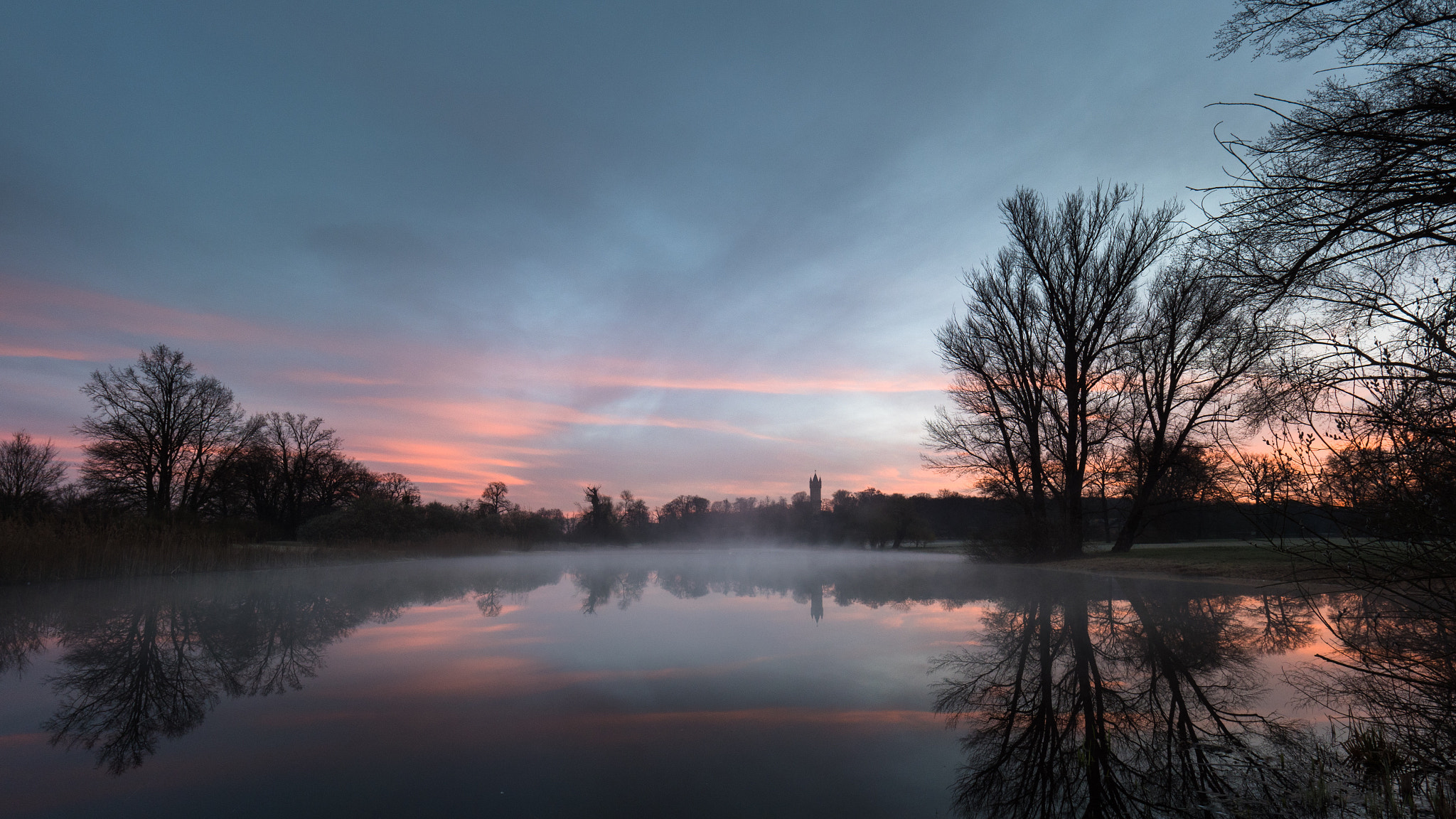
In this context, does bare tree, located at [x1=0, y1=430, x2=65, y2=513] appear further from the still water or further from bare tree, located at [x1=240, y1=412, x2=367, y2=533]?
the still water

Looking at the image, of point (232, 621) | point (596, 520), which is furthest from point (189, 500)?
point (232, 621)

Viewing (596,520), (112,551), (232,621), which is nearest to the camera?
(232,621)

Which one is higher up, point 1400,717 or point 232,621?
point 1400,717

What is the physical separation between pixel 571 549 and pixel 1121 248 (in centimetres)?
3137

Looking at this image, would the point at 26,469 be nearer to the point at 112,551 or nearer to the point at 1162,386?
the point at 112,551

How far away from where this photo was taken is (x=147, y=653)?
536 cm

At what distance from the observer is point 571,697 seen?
398cm

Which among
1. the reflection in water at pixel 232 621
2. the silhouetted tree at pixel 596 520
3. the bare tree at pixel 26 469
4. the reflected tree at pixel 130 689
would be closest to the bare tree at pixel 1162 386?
the reflection in water at pixel 232 621

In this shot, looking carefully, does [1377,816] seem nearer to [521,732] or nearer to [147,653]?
[521,732]

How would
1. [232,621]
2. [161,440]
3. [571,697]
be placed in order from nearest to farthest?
[571,697] → [232,621] → [161,440]

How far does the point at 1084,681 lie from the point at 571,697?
354cm

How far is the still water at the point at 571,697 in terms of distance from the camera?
2596 millimetres

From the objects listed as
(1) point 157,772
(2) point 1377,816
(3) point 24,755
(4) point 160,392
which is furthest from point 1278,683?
(4) point 160,392

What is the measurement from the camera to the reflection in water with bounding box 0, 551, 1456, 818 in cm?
258
